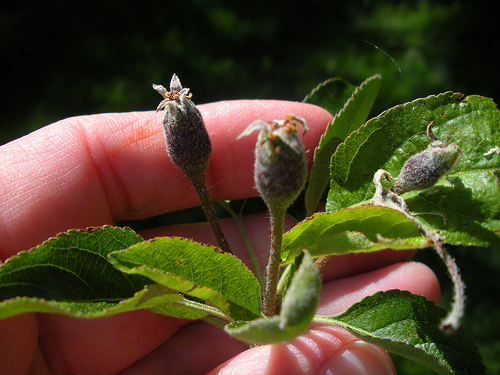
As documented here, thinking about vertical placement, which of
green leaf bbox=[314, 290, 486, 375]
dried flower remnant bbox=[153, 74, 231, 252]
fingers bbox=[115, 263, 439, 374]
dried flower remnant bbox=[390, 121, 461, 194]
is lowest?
fingers bbox=[115, 263, 439, 374]

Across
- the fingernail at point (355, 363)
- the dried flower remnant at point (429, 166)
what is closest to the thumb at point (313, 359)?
the fingernail at point (355, 363)

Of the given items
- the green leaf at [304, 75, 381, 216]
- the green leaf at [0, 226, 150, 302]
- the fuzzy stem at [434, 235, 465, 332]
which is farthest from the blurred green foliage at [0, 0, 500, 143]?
the fuzzy stem at [434, 235, 465, 332]

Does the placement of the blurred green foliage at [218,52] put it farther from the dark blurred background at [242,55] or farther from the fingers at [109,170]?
the fingers at [109,170]

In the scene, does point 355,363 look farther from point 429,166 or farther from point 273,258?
point 429,166

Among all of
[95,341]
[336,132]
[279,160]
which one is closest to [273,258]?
[279,160]

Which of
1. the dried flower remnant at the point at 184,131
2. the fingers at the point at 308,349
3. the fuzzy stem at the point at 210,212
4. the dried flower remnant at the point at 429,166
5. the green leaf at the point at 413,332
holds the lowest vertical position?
the fingers at the point at 308,349

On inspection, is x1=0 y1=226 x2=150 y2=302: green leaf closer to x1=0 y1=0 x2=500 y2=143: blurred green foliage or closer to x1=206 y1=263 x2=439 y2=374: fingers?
x1=206 y1=263 x2=439 y2=374: fingers
